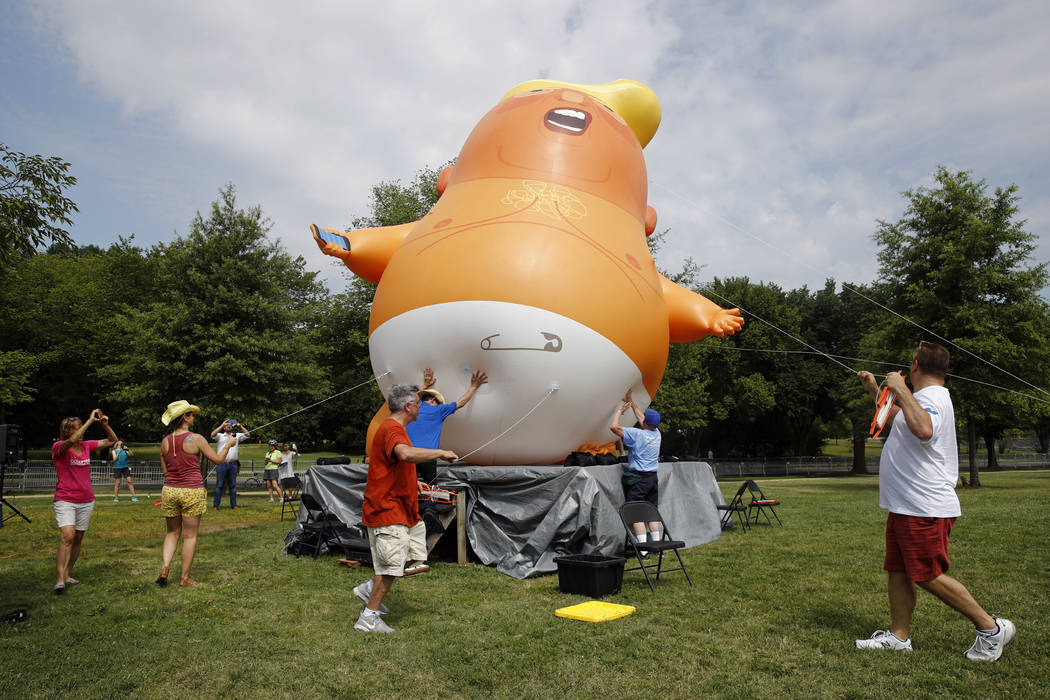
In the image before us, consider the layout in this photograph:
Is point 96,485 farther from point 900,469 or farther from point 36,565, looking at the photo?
point 900,469

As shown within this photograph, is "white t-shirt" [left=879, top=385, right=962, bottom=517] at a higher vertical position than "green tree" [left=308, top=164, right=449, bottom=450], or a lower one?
lower

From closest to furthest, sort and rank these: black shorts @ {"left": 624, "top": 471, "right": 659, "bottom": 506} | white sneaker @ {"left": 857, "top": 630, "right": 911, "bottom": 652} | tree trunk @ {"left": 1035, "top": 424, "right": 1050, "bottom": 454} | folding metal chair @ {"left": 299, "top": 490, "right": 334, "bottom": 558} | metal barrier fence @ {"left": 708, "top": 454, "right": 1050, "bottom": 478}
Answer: white sneaker @ {"left": 857, "top": 630, "right": 911, "bottom": 652}, black shorts @ {"left": 624, "top": 471, "right": 659, "bottom": 506}, folding metal chair @ {"left": 299, "top": 490, "right": 334, "bottom": 558}, metal barrier fence @ {"left": 708, "top": 454, "right": 1050, "bottom": 478}, tree trunk @ {"left": 1035, "top": 424, "right": 1050, "bottom": 454}

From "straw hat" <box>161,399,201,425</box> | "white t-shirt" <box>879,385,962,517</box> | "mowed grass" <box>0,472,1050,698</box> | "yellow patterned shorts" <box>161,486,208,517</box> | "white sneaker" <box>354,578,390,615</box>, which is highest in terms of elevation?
"straw hat" <box>161,399,201,425</box>

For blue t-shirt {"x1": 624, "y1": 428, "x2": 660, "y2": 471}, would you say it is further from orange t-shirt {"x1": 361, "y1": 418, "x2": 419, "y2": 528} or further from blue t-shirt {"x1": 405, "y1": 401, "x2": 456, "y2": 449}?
orange t-shirt {"x1": 361, "y1": 418, "x2": 419, "y2": 528}

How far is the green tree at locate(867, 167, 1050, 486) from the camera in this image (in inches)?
777

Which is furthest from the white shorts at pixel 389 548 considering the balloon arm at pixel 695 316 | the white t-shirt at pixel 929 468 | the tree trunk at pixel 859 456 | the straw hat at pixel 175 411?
the tree trunk at pixel 859 456

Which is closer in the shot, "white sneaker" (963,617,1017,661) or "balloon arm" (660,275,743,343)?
"white sneaker" (963,617,1017,661)

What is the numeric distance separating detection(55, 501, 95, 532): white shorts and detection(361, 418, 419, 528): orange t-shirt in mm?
3273

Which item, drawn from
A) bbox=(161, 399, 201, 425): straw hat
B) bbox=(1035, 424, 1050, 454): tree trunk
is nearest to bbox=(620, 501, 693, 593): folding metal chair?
bbox=(161, 399, 201, 425): straw hat

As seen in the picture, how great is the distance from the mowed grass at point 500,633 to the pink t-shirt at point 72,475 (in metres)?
0.90

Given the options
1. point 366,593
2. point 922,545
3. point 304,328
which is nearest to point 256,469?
point 304,328

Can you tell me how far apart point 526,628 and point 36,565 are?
6.17 m

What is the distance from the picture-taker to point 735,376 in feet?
127

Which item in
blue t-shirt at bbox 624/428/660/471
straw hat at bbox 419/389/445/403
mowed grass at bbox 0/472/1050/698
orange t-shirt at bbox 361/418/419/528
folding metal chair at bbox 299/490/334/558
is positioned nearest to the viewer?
mowed grass at bbox 0/472/1050/698
